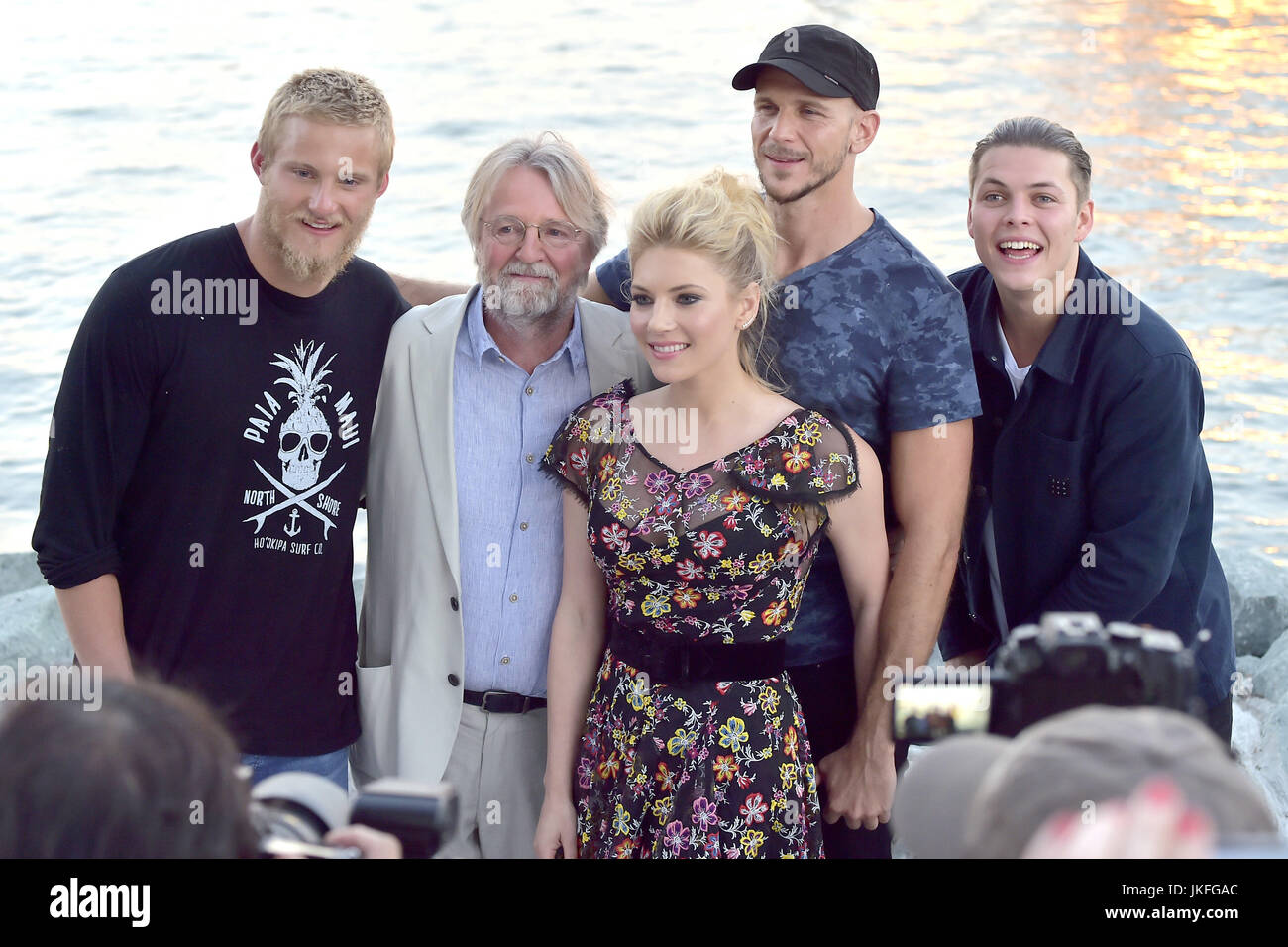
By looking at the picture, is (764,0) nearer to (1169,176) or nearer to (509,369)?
(1169,176)

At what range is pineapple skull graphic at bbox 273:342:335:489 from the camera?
238 centimetres

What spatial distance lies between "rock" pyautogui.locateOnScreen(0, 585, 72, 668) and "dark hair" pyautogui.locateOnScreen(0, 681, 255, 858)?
343cm

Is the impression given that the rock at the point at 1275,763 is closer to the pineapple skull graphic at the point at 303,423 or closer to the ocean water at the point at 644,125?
the ocean water at the point at 644,125

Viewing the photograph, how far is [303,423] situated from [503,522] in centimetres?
38

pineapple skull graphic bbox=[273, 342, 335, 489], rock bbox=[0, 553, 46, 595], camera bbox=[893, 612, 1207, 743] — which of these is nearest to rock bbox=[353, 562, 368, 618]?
Result: rock bbox=[0, 553, 46, 595]

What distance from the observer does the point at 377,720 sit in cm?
251

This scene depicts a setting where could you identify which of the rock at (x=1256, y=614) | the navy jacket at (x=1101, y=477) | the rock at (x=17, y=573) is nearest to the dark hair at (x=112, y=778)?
the navy jacket at (x=1101, y=477)

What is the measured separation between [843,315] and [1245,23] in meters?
13.8

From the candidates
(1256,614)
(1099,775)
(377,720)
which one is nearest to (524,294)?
(377,720)

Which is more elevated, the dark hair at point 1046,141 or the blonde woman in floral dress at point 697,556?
the dark hair at point 1046,141

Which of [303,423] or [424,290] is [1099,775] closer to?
[303,423]

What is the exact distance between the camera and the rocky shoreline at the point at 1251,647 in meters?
3.82

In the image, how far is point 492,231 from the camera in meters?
2.49

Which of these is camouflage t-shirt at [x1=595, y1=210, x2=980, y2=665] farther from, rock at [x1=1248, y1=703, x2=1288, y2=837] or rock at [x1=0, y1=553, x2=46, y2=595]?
rock at [x1=0, y1=553, x2=46, y2=595]
